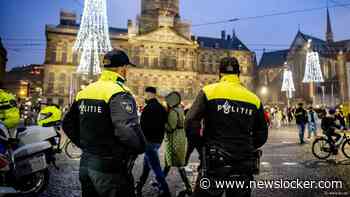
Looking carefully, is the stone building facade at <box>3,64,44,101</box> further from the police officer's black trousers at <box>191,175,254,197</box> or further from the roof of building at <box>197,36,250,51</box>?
the police officer's black trousers at <box>191,175,254,197</box>

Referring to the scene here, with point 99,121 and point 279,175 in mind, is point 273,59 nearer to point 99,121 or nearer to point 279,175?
point 279,175

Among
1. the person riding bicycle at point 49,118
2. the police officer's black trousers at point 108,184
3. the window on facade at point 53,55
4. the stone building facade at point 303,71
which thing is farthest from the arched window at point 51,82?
the police officer's black trousers at point 108,184

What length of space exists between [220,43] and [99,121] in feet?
247

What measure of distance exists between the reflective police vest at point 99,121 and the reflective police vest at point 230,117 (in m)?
0.84

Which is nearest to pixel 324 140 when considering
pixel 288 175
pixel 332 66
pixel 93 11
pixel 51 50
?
pixel 288 175

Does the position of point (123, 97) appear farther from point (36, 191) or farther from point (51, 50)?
point (51, 50)

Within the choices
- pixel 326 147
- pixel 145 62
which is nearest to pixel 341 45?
pixel 145 62

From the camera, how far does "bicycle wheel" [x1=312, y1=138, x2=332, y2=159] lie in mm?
9509

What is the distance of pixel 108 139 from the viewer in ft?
8.59

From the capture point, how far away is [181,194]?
17.1ft

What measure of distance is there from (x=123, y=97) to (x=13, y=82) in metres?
82.8

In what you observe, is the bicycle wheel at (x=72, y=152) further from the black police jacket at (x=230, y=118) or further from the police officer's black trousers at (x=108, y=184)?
the black police jacket at (x=230, y=118)

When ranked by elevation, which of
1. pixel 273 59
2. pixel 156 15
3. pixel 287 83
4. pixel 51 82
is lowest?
pixel 287 83

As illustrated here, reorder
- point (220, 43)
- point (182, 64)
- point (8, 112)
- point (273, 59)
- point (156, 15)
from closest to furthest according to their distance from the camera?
point (8, 112)
point (156, 15)
point (182, 64)
point (220, 43)
point (273, 59)
